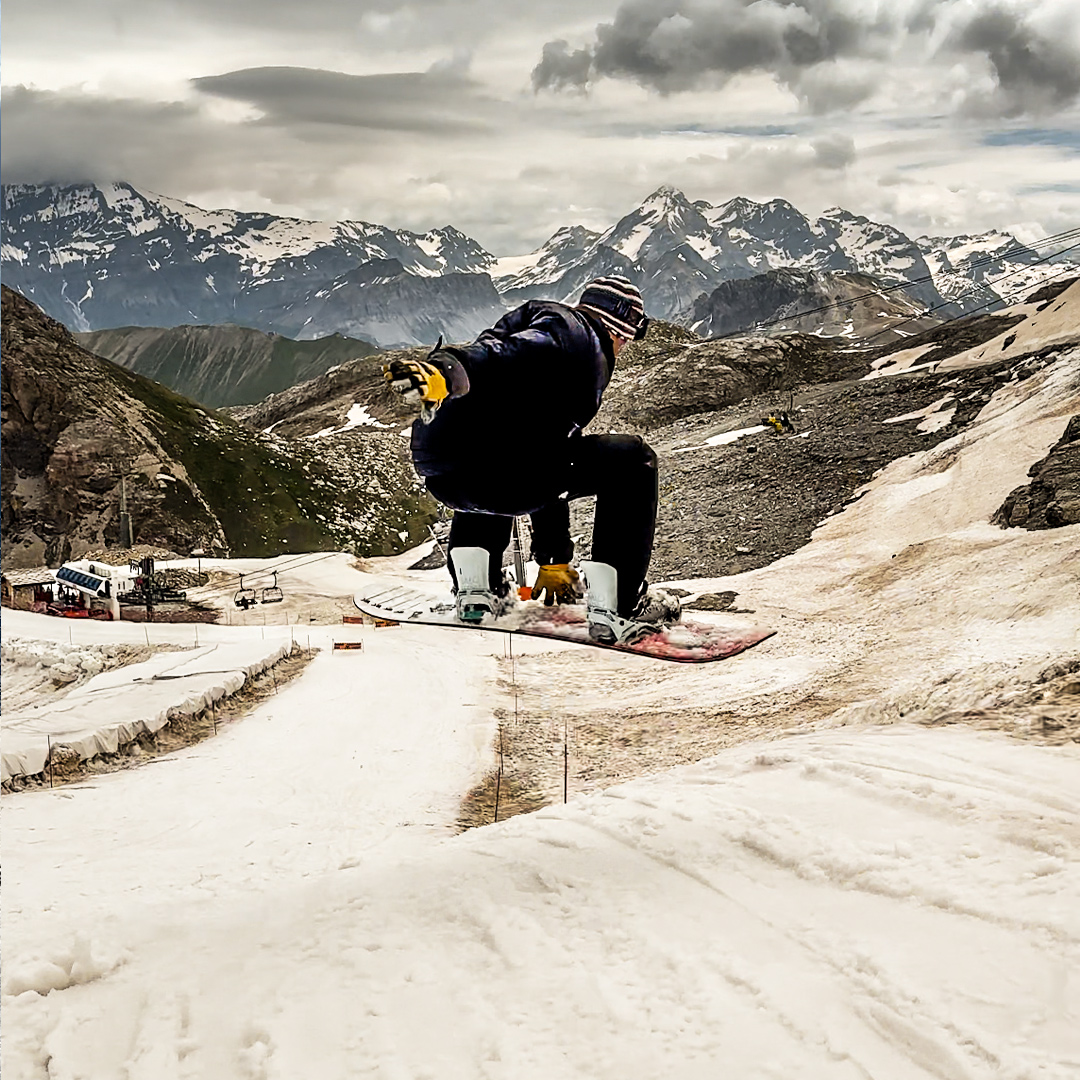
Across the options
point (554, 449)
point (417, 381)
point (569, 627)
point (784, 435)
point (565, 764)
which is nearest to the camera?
point (417, 381)

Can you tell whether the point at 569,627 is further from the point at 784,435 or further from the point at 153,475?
the point at 153,475

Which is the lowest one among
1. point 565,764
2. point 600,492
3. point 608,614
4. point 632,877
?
point 565,764

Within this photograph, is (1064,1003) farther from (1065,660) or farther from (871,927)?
(1065,660)

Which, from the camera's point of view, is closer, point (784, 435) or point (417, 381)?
point (417, 381)

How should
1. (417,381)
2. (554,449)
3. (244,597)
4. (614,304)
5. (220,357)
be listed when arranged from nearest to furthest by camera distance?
(417,381) → (554,449) → (614,304) → (244,597) → (220,357)

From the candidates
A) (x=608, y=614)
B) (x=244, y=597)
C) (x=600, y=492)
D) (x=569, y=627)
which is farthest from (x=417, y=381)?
(x=244, y=597)

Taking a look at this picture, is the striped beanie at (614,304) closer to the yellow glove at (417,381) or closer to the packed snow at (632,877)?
the yellow glove at (417,381)

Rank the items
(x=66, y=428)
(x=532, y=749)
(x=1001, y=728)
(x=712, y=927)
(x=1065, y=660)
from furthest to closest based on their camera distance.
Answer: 1. (x=66, y=428)
2. (x=532, y=749)
3. (x=1065, y=660)
4. (x=1001, y=728)
5. (x=712, y=927)

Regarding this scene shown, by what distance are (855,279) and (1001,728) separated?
432 ft

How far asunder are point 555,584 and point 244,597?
8.05 m

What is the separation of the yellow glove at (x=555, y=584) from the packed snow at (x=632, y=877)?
0.36 meters

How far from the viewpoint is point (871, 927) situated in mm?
2637

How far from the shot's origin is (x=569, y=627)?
362cm

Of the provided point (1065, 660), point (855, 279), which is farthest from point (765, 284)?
point (1065, 660)
